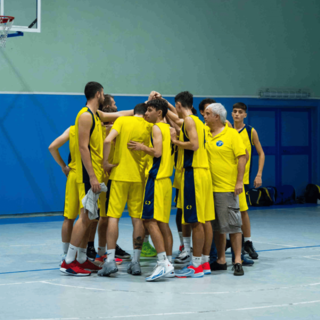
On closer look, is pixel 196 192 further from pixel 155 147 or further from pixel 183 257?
pixel 183 257

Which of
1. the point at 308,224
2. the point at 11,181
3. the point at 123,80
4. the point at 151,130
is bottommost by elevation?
the point at 308,224

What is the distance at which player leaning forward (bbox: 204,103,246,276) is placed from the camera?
6.00m

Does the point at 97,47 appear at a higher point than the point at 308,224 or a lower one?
higher

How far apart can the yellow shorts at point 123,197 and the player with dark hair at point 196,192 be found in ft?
1.54

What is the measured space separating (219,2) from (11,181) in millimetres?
6192

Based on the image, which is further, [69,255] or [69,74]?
[69,74]

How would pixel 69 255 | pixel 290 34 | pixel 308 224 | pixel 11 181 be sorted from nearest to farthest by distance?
pixel 69 255 → pixel 308 224 → pixel 11 181 → pixel 290 34

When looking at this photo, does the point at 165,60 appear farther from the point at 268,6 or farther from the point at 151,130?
the point at 151,130

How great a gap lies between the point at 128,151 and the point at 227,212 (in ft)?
4.11

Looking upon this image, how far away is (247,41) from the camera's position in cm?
1321

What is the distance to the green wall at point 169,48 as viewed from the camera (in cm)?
1105

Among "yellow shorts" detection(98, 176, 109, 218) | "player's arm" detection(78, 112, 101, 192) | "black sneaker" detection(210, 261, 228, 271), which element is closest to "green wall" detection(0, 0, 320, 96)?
"yellow shorts" detection(98, 176, 109, 218)

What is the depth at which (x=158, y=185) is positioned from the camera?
5785 millimetres

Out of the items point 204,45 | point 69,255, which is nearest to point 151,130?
point 69,255
